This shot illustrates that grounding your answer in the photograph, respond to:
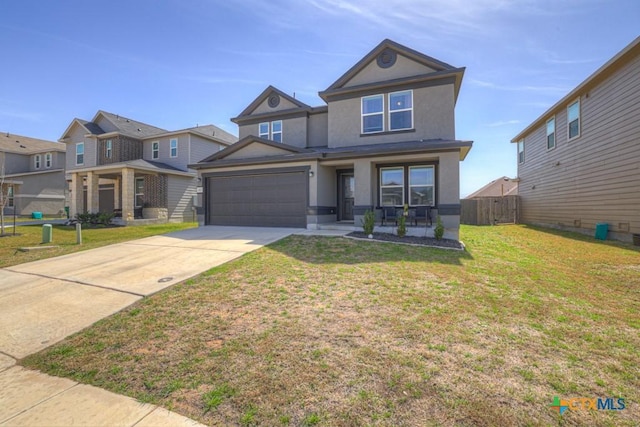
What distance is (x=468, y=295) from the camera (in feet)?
15.2

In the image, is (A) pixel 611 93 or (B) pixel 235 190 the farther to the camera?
(B) pixel 235 190

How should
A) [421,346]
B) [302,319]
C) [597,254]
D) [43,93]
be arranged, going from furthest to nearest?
[43,93] < [597,254] < [302,319] < [421,346]

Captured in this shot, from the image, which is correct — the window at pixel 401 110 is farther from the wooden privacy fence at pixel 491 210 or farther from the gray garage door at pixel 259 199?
the wooden privacy fence at pixel 491 210

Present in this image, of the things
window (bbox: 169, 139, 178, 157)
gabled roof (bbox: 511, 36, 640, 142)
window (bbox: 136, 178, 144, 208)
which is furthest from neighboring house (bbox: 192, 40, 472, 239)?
window (bbox: 136, 178, 144, 208)

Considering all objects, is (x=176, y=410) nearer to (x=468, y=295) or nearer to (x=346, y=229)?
(x=468, y=295)

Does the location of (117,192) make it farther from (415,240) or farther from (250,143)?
(415,240)

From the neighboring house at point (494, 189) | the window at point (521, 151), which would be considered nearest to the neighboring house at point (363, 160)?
A: the window at point (521, 151)

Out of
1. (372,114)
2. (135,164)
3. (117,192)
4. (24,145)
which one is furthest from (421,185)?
(24,145)

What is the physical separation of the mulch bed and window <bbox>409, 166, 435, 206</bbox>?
8.93 feet

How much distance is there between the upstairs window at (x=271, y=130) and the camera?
1574 cm

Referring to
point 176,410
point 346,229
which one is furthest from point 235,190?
point 176,410

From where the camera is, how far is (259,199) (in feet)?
43.4

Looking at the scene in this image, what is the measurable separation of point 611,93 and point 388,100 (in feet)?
28.5

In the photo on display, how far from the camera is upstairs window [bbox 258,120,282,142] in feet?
51.6
